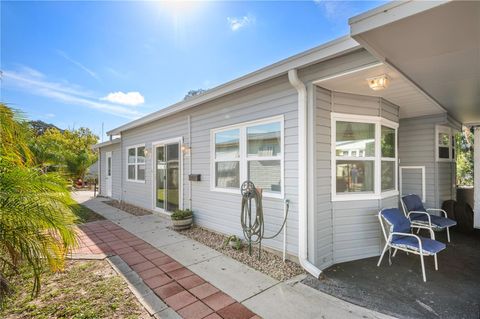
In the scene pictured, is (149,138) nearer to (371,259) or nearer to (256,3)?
(256,3)

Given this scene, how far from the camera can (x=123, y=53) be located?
276 inches

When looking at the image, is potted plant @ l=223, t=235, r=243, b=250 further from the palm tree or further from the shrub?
the palm tree

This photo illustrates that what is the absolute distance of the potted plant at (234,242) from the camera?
3862 millimetres

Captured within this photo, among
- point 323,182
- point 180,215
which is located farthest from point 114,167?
point 323,182

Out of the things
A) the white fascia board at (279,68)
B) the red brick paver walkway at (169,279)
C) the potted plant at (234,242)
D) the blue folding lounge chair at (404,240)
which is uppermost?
the white fascia board at (279,68)

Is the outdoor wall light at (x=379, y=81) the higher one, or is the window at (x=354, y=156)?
the outdoor wall light at (x=379, y=81)

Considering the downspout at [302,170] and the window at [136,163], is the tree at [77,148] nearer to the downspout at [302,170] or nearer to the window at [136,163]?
the window at [136,163]

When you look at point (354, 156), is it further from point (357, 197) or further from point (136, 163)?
point (136, 163)

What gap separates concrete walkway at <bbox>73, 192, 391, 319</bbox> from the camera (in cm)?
219

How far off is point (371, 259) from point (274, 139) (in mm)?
2420

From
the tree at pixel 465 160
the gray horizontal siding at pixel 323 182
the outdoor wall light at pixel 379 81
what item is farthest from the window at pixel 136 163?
the tree at pixel 465 160

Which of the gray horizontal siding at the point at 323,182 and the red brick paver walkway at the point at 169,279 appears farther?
the gray horizontal siding at the point at 323,182

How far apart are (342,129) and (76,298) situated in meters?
4.09

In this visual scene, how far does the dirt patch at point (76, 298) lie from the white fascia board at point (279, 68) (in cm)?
335
